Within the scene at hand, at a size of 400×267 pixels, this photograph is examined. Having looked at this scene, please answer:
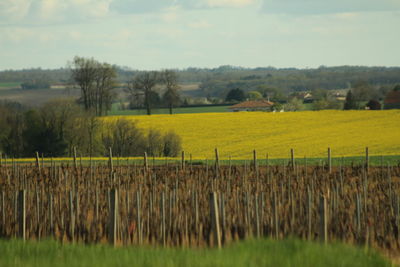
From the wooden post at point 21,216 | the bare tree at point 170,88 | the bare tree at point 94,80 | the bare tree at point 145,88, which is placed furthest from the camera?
the bare tree at point 170,88

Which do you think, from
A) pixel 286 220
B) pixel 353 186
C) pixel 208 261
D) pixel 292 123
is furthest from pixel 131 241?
pixel 292 123

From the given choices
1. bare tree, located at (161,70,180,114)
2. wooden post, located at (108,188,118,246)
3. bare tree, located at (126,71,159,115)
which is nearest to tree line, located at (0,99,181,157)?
bare tree, located at (126,71,159,115)

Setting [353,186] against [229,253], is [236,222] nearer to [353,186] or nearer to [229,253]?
[229,253]

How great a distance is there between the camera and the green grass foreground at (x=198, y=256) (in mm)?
9719

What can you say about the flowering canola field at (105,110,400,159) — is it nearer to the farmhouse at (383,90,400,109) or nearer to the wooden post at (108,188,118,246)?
the farmhouse at (383,90,400,109)

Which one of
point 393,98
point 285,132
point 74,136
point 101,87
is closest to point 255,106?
point 393,98

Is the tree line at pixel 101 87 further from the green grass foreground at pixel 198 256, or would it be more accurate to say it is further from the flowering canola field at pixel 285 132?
the green grass foreground at pixel 198 256

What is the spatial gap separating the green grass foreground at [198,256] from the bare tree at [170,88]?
7762 cm

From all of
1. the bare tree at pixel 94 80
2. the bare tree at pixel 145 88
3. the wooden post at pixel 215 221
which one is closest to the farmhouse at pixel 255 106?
the bare tree at pixel 145 88

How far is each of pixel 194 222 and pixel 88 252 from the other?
11.2 feet

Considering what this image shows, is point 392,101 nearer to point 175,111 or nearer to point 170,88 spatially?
point 170,88

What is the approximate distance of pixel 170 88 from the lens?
92.2 m

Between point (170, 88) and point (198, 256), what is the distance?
82533mm

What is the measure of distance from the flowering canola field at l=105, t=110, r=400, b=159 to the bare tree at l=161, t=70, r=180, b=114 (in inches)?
774
